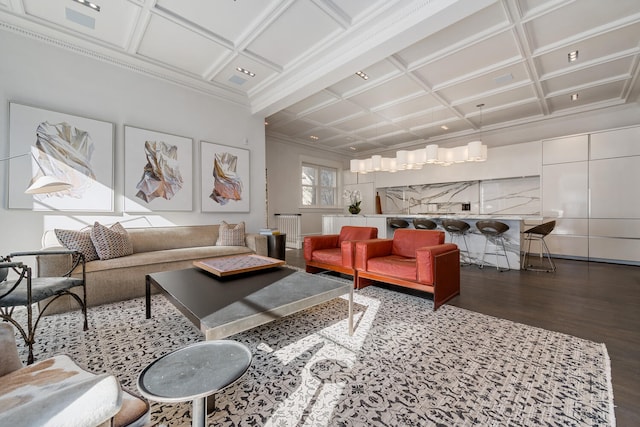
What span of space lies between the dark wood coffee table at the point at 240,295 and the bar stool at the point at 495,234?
3.39 meters

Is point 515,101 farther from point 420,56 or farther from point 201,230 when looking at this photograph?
point 201,230

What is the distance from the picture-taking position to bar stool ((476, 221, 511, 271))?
417cm

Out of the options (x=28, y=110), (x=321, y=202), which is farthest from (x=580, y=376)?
(x=321, y=202)

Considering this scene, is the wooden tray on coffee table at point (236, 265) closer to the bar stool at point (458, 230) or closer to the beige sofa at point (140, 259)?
the beige sofa at point (140, 259)

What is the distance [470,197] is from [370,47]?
5.29 metres

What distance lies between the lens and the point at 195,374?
2.86 ft

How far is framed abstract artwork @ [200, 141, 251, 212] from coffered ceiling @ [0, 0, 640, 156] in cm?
96

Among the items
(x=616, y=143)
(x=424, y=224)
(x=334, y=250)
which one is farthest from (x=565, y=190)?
(x=334, y=250)

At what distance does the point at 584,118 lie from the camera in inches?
212

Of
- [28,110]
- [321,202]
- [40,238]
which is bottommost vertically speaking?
[40,238]

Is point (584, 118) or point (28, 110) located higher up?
point (584, 118)

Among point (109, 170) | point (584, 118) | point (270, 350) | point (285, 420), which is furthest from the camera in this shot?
point (584, 118)

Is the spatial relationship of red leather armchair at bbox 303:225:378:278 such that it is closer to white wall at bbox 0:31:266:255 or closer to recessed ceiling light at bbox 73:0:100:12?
white wall at bbox 0:31:266:255

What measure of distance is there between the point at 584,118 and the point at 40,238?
9377 mm
